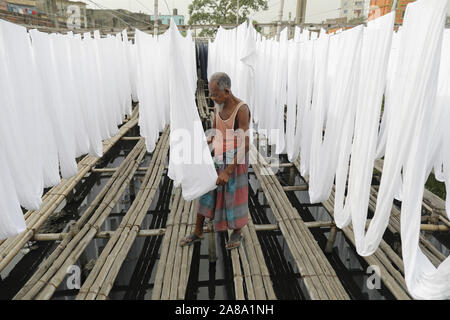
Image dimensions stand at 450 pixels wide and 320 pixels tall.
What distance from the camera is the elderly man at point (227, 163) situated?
225 centimetres

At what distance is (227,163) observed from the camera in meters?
2.39

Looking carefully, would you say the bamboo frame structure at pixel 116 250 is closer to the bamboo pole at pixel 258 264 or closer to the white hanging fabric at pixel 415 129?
the bamboo pole at pixel 258 264

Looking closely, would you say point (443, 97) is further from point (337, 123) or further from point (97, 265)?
point (97, 265)

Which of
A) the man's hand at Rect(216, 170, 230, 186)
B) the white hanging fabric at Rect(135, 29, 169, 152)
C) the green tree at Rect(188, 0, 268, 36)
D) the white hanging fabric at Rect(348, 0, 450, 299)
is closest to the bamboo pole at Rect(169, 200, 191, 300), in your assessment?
the man's hand at Rect(216, 170, 230, 186)

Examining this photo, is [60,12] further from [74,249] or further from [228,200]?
[228,200]

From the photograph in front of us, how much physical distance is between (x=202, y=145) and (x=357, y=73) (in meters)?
1.41

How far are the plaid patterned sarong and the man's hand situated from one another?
82 millimetres

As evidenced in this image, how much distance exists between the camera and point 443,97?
3035 mm

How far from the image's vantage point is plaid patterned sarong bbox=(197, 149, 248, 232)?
2426 millimetres

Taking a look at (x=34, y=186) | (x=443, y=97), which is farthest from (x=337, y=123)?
(x=34, y=186)

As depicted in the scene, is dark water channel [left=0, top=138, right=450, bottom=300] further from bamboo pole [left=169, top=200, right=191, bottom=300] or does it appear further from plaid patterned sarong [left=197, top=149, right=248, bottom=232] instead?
plaid patterned sarong [left=197, top=149, right=248, bottom=232]

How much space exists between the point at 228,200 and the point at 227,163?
33cm

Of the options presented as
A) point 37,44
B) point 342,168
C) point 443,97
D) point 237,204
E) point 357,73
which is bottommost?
point 237,204

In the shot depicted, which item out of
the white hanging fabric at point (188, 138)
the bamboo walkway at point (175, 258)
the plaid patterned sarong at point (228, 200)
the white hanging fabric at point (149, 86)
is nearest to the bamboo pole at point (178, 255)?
the bamboo walkway at point (175, 258)
